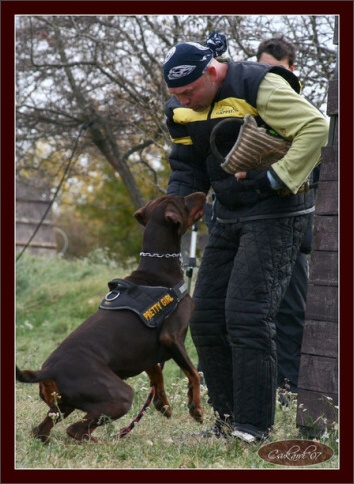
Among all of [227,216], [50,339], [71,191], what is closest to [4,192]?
[227,216]

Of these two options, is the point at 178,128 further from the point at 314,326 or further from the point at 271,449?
the point at 271,449

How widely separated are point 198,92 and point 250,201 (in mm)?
594

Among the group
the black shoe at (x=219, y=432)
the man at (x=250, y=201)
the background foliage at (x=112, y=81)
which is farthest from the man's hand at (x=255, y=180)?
the background foliage at (x=112, y=81)

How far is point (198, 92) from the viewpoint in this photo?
3990 millimetres

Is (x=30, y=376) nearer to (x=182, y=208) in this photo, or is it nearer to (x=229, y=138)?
(x=182, y=208)

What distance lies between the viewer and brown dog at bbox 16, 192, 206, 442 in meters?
3.84

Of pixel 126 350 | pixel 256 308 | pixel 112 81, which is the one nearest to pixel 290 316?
pixel 256 308

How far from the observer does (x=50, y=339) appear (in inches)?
334

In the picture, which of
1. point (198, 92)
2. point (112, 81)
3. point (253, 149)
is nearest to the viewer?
point (253, 149)

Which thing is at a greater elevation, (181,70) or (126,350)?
(181,70)

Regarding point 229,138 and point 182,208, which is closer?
point 229,138

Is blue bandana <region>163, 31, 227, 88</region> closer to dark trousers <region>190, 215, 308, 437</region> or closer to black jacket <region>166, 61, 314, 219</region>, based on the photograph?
black jacket <region>166, 61, 314, 219</region>

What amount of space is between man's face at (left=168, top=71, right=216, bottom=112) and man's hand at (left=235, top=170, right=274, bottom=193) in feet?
1.36

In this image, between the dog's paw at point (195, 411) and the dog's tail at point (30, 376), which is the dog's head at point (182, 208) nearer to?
the dog's paw at point (195, 411)
